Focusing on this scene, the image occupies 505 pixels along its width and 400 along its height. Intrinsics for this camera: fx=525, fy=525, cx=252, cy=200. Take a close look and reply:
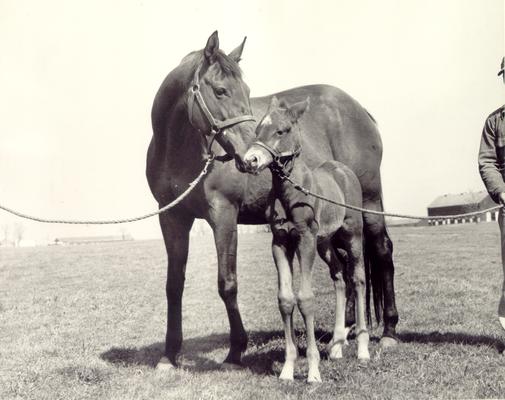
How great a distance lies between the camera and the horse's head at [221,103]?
510 centimetres

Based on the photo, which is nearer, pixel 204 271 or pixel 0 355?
pixel 0 355

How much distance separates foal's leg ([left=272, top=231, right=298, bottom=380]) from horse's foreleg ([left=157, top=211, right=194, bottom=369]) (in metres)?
1.40

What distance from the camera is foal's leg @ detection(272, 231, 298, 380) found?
4.93m

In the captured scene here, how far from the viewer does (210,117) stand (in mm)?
5184

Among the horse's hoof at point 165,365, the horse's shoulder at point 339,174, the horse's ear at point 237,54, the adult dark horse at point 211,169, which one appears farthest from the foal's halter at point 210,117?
the horse's hoof at point 165,365

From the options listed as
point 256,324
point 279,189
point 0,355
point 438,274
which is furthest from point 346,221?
point 438,274

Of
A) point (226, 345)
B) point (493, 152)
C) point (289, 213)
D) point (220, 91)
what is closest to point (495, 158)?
point (493, 152)

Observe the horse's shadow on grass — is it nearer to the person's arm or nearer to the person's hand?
the person's hand

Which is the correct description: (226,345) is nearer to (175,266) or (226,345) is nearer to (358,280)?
(175,266)

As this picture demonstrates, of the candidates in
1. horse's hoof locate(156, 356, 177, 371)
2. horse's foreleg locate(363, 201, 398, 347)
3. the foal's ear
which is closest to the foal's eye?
the foal's ear

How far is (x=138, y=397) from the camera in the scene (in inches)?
183

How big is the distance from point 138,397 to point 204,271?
614 inches

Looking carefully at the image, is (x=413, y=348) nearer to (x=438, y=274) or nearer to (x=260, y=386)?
(x=260, y=386)

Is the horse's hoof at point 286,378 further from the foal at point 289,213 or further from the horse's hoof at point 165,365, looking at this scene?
the horse's hoof at point 165,365
